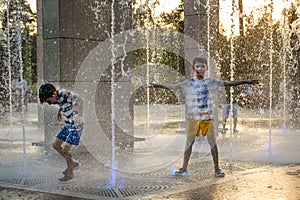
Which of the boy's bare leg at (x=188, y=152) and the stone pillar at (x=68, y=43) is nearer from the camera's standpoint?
the boy's bare leg at (x=188, y=152)

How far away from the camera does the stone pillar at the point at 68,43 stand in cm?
927

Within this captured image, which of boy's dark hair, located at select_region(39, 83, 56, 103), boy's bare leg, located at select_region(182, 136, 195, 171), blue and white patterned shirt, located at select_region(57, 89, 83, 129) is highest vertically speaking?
boy's dark hair, located at select_region(39, 83, 56, 103)

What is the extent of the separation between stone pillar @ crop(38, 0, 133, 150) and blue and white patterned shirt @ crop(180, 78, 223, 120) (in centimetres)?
295

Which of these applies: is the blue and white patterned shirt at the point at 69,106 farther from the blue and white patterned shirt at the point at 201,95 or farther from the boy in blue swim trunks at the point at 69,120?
the blue and white patterned shirt at the point at 201,95

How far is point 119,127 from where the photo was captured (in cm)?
1030

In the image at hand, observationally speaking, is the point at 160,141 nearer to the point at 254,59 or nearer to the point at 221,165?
the point at 221,165

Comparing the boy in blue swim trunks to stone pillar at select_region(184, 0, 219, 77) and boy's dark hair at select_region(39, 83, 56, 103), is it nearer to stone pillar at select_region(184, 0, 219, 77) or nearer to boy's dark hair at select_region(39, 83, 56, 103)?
boy's dark hair at select_region(39, 83, 56, 103)

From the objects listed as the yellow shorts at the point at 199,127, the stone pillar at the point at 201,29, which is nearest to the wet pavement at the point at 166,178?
the yellow shorts at the point at 199,127

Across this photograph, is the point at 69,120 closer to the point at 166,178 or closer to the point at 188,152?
the point at 166,178

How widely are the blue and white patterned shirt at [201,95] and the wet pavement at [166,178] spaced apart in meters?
0.82

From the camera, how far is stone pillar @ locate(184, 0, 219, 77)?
12.1 metres

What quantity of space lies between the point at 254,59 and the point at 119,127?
1811cm

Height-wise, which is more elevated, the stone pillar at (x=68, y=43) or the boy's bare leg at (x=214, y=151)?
the stone pillar at (x=68, y=43)

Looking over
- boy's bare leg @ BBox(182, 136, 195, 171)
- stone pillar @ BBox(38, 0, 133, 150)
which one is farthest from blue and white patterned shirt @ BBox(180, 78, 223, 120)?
stone pillar @ BBox(38, 0, 133, 150)
